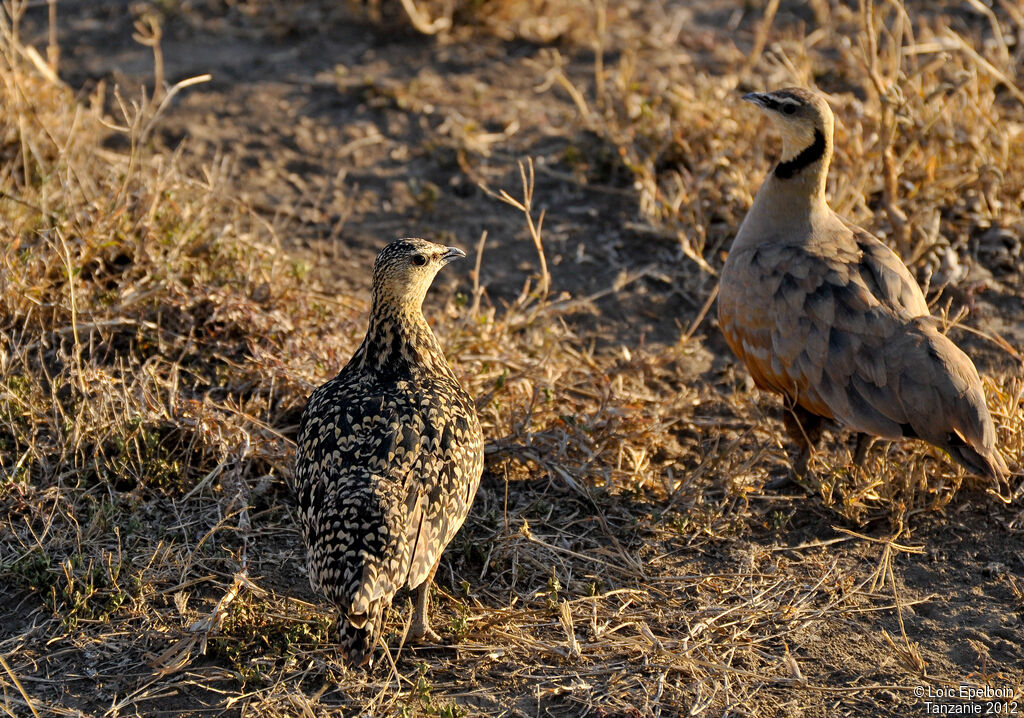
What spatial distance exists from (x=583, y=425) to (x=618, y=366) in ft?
2.02

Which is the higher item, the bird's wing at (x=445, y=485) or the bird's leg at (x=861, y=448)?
the bird's wing at (x=445, y=485)

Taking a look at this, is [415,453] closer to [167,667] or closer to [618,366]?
[167,667]

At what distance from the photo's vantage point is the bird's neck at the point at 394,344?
179 inches

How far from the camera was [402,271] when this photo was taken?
4.53 metres

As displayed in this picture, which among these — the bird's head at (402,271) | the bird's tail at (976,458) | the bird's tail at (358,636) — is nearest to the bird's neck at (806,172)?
the bird's tail at (976,458)

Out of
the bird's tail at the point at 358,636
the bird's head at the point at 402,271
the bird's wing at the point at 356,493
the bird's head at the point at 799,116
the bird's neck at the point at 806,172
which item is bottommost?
the bird's tail at the point at 358,636

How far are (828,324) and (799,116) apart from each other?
1.16m

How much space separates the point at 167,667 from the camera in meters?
4.00

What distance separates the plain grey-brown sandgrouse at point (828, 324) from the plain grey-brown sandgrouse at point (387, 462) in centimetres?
152

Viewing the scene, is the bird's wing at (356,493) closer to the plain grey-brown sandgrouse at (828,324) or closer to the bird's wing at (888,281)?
the plain grey-brown sandgrouse at (828,324)

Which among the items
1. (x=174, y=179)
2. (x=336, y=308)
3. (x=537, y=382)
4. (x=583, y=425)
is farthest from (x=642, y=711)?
(x=174, y=179)

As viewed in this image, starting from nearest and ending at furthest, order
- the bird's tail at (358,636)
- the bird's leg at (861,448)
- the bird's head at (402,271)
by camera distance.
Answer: the bird's tail at (358,636) → the bird's head at (402,271) → the bird's leg at (861,448)

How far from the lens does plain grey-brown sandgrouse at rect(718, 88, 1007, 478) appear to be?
4.61 m

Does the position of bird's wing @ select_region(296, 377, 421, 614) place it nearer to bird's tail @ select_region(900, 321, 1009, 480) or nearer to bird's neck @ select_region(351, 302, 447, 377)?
bird's neck @ select_region(351, 302, 447, 377)
